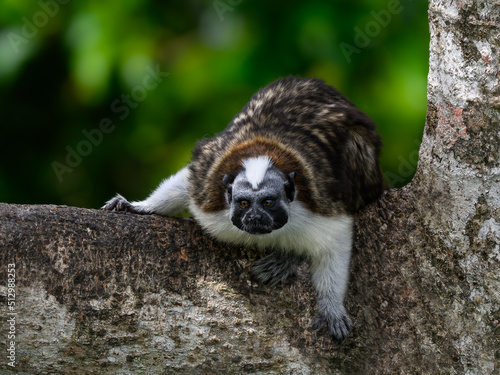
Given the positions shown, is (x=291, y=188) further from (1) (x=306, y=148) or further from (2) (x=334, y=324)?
(2) (x=334, y=324)

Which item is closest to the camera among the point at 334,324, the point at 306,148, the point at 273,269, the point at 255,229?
the point at 334,324

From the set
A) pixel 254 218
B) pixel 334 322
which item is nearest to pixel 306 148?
pixel 254 218

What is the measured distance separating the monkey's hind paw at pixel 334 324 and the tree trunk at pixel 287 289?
0.04 meters

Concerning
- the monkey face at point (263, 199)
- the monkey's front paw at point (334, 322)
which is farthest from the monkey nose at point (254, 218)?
the monkey's front paw at point (334, 322)

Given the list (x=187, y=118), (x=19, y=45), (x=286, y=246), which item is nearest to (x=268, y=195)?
(x=286, y=246)

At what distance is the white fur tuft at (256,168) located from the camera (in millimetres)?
4648

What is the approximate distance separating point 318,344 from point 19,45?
455cm

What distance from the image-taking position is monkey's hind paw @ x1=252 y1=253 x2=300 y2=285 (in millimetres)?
4234

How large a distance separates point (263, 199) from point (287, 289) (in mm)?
627

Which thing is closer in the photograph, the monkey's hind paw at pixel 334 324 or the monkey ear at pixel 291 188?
the monkey's hind paw at pixel 334 324

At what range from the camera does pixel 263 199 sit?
461cm

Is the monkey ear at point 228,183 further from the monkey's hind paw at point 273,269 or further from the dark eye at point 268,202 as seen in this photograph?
the monkey's hind paw at point 273,269

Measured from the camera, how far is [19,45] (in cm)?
727

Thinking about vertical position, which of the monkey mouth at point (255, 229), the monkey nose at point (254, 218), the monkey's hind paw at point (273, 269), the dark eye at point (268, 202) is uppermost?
the dark eye at point (268, 202)
